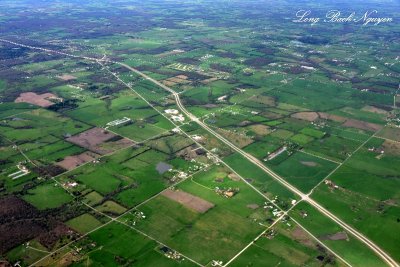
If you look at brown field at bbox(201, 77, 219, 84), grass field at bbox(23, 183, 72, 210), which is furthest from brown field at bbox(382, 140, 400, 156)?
grass field at bbox(23, 183, 72, 210)

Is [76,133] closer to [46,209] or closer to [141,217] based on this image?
[46,209]

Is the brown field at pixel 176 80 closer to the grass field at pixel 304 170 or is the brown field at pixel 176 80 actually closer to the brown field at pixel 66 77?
the brown field at pixel 66 77

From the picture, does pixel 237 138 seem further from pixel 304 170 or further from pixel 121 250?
pixel 121 250

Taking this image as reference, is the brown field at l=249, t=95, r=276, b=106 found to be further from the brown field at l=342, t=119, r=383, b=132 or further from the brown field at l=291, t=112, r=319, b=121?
the brown field at l=342, t=119, r=383, b=132

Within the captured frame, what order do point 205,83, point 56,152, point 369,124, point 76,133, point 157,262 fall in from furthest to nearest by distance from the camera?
point 205,83 → point 369,124 → point 76,133 → point 56,152 → point 157,262

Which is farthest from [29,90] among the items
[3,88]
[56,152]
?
[56,152]

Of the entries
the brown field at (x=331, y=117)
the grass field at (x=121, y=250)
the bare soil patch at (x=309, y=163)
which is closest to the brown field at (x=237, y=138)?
the bare soil patch at (x=309, y=163)
